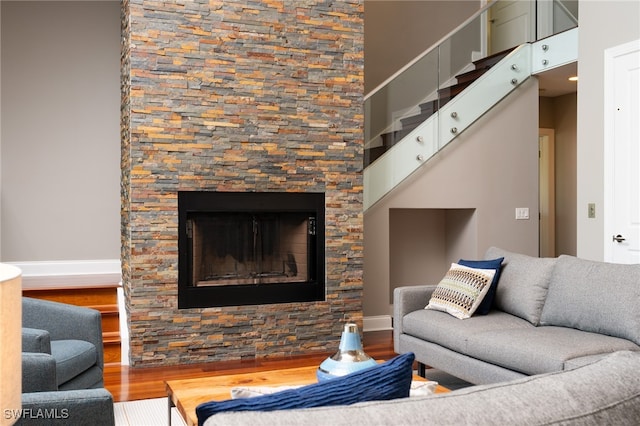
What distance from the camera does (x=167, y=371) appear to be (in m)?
4.79

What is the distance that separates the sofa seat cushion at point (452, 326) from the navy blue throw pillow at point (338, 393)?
2535 millimetres

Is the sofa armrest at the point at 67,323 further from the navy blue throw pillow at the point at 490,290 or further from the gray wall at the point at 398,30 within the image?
the gray wall at the point at 398,30

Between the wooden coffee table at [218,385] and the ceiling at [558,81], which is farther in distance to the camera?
the ceiling at [558,81]

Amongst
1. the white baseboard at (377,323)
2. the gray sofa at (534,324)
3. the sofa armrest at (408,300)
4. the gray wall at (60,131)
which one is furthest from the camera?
the white baseboard at (377,323)

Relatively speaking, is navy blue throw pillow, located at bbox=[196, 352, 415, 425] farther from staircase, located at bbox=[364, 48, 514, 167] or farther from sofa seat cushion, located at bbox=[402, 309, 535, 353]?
staircase, located at bbox=[364, 48, 514, 167]

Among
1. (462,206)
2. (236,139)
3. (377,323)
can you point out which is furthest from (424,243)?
(236,139)

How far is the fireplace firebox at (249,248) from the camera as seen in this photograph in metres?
5.11

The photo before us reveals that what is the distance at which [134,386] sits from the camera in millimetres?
4402

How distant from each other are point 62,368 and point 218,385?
3.13ft

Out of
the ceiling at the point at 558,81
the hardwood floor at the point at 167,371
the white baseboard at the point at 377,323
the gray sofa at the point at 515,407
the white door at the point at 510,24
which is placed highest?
the white door at the point at 510,24

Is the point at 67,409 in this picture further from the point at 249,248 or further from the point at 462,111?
the point at 462,111

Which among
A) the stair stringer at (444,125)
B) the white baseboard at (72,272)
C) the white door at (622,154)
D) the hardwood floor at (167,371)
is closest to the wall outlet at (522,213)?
the stair stringer at (444,125)

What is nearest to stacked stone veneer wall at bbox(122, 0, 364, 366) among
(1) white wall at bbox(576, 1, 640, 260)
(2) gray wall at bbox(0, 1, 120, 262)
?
(2) gray wall at bbox(0, 1, 120, 262)

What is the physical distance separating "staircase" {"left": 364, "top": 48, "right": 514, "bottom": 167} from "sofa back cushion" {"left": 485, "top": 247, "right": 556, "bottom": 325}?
2044 millimetres
